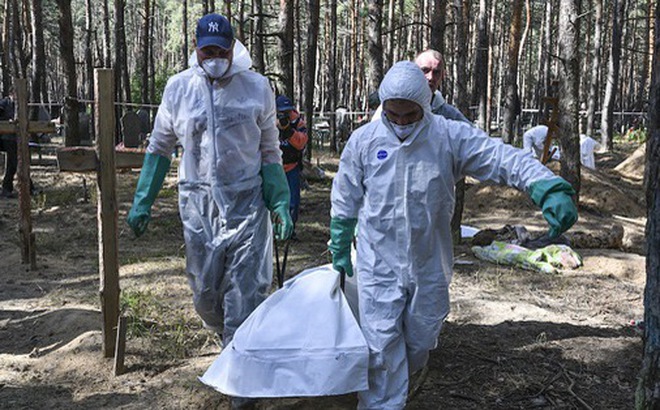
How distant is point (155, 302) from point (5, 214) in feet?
17.6

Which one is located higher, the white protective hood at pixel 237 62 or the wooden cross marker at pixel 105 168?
the white protective hood at pixel 237 62

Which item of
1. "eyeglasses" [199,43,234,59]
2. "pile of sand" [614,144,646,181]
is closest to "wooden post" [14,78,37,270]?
"eyeglasses" [199,43,234,59]

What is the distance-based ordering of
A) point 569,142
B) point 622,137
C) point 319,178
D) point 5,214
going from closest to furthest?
point 5,214, point 569,142, point 319,178, point 622,137

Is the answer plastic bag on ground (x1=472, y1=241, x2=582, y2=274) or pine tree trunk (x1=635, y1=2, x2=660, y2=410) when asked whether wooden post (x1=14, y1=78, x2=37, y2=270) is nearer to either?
plastic bag on ground (x1=472, y1=241, x2=582, y2=274)

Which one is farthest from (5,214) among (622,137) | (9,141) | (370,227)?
(622,137)

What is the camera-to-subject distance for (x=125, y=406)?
3746 mm

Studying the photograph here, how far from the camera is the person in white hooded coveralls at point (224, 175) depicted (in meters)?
3.69

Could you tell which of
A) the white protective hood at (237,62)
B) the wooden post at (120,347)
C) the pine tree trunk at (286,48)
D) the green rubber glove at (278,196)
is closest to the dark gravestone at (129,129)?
the pine tree trunk at (286,48)

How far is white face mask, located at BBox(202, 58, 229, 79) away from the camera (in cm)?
365

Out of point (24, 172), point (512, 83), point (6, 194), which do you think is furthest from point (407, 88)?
point (512, 83)

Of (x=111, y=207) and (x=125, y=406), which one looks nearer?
(x=125, y=406)

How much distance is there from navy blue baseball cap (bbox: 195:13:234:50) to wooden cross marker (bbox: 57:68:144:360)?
2.04 feet

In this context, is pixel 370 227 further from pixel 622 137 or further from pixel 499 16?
pixel 499 16

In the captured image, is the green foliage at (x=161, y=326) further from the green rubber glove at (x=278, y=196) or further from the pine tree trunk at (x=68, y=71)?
the pine tree trunk at (x=68, y=71)
